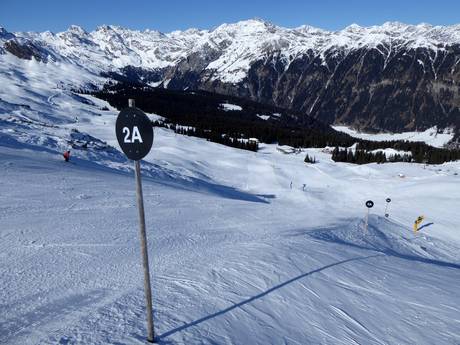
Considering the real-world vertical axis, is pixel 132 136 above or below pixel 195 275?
above

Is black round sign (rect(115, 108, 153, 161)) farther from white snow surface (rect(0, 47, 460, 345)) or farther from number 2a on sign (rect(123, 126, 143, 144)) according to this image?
white snow surface (rect(0, 47, 460, 345))

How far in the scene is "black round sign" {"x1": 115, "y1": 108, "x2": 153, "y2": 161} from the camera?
546 cm

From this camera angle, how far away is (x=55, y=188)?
18.1 meters

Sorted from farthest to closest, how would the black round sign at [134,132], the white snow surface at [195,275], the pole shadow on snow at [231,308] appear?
the white snow surface at [195,275]
the pole shadow on snow at [231,308]
the black round sign at [134,132]

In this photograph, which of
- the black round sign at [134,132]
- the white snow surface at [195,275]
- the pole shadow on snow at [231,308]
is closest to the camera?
the black round sign at [134,132]

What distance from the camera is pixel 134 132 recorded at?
554 cm

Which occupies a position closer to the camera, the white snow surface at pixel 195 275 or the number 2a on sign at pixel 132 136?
the number 2a on sign at pixel 132 136

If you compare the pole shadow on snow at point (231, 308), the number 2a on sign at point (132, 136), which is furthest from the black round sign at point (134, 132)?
the pole shadow on snow at point (231, 308)

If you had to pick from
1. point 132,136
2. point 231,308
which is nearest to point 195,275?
point 231,308

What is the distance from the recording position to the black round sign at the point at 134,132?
5.46 metres

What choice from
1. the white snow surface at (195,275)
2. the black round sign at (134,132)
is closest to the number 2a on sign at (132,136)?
the black round sign at (134,132)

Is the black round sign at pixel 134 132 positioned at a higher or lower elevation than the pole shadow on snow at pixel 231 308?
higher

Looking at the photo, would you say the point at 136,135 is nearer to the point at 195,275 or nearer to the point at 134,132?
the point at 134,132

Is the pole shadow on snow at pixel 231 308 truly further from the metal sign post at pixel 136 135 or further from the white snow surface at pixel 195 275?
the metal sign post at pixel 136 135
